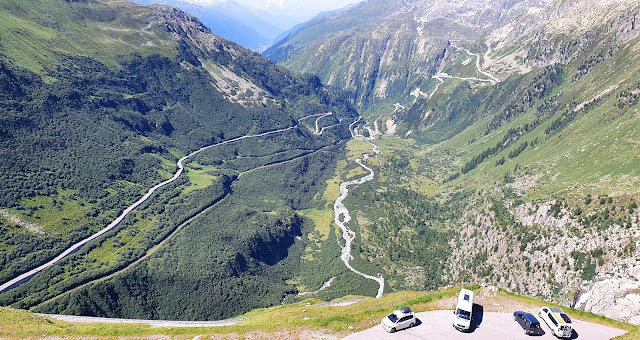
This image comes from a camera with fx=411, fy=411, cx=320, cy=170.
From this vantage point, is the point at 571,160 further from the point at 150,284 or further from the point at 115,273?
the point at 115,273

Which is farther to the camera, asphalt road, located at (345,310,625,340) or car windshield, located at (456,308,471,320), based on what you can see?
car windshield, located at (456,308,471,320)

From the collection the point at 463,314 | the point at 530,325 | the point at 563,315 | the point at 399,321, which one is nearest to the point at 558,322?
the point at 563,315

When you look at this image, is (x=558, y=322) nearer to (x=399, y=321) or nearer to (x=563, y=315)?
(x=563, y=315)

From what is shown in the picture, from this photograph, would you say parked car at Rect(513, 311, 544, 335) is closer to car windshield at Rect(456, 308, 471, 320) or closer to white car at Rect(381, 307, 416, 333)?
car windshield at Rect(456, 308, 471, 320)

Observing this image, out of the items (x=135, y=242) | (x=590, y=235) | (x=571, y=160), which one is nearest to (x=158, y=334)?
(x=135, y=242)

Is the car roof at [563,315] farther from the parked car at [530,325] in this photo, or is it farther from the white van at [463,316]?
the white van at [463,316]

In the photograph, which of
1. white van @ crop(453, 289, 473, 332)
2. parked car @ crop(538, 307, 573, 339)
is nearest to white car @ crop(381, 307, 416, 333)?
white van @ crop(453, 289, 473, 332)

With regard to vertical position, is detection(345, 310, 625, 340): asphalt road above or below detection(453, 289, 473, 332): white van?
below
